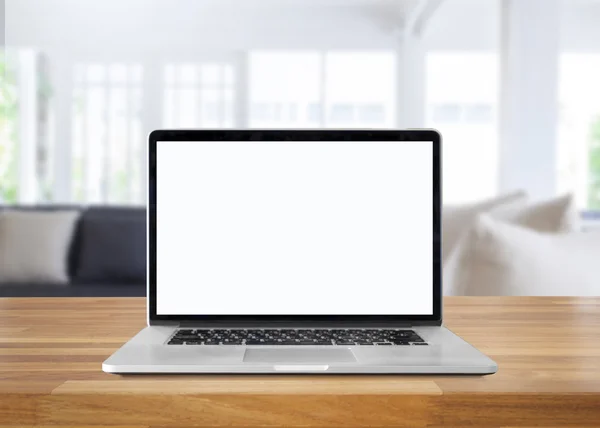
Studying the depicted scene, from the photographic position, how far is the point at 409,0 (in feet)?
19.9

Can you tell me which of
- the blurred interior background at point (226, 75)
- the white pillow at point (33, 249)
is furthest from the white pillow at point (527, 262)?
the blurred interior background at point (226, 75)

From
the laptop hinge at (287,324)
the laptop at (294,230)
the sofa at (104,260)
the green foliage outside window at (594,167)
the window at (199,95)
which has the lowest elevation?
the sofa at (104,260)

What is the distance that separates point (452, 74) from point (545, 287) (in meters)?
5.91

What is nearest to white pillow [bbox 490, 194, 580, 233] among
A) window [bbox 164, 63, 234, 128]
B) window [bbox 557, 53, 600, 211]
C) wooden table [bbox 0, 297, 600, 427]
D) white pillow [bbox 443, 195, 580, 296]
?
white pillow [bbox 443, 195, 580, 296]

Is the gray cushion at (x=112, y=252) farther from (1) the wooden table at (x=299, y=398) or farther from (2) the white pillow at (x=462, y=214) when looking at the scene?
(1) the wooden table at (x=299, y=398)

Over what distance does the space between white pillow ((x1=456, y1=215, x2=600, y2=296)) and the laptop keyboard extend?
2.22 feet

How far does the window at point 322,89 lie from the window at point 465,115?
51 cm

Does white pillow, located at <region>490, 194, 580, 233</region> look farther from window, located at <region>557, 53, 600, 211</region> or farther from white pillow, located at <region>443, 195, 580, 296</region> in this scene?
window, located at <region>557, 53, 600, 211</region>

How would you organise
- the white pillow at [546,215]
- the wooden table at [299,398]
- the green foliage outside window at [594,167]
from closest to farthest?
the wooden table at [299,398] < the white pillow at [546,215] < the green foliage outside window at [594,167]

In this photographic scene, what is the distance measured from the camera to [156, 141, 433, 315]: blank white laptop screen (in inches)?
27.8

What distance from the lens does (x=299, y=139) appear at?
0.73 meters

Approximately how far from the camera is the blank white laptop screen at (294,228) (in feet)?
2.32

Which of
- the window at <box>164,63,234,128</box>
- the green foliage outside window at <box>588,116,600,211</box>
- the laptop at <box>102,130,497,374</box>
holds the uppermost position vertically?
the window at <box>164,63,234,128</box>

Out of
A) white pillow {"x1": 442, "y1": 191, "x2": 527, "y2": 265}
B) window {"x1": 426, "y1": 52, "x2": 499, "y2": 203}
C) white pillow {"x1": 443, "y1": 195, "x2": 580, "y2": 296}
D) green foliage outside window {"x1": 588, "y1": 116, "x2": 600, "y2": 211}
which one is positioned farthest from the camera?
green foliage outside window {"x1": 588, "y1": 116, "x2": 600, "y2": 211}
